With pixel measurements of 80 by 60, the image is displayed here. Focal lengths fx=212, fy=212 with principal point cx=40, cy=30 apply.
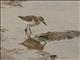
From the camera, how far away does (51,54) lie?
1.48m

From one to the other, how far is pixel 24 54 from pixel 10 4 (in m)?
0.36

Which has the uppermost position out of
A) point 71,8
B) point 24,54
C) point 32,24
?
point 71,8

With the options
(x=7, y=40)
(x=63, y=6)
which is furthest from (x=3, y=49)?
(x=63, y=6)

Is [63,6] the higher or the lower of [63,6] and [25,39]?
the higher

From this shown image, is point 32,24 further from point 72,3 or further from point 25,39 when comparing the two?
point 72,3

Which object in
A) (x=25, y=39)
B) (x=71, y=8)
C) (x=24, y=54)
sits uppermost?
(x=71, y=8)

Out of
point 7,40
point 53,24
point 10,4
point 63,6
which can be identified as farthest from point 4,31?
point 63,6

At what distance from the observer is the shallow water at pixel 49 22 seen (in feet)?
4.81

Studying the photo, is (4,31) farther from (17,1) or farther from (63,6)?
(63,6)

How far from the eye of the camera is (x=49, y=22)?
4.84 feet

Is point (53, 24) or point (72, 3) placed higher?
point (72, 3)

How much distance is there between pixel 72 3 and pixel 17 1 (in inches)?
15.0

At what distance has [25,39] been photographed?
148 cm

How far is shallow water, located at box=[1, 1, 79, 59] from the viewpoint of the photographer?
4.81 ft
